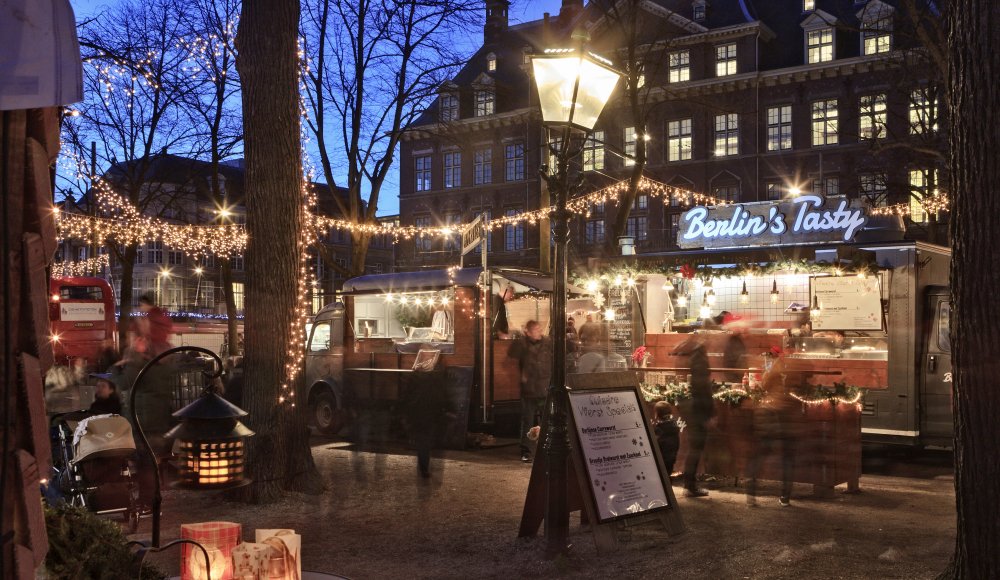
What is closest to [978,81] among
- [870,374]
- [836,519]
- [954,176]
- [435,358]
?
[954,176]

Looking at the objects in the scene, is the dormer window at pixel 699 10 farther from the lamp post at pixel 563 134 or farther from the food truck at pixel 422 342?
the lamp post at pixel 563 134

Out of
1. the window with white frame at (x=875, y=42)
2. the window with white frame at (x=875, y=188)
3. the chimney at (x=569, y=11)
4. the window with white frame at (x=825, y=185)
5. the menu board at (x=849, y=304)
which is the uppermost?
the window with white frame at (x=875, y=42)

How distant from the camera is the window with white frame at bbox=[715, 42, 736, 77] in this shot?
38.2 m

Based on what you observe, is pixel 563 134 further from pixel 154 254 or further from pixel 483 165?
pixel 154 254

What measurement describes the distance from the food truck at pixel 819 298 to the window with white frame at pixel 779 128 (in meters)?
22.8

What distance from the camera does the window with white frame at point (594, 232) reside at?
137 feet

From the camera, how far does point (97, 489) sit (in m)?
7.82

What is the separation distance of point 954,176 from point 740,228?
35.7 ft

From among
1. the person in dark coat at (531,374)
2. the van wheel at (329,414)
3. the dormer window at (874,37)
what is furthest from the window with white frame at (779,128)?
the person in dark coat at (531,374)

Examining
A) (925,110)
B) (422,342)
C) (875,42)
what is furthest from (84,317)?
(875,42)

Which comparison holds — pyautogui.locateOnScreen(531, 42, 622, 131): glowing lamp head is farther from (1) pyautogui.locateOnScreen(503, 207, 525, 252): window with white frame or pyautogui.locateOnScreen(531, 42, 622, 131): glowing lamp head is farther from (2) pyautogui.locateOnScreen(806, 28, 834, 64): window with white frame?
(1) pyautogui.locateOnScreen(503, 207, 525, 252): window with white frame

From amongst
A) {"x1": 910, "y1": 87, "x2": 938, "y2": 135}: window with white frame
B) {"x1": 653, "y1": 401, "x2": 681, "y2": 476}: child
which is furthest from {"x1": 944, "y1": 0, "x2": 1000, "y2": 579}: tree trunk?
{"x1": 910, "y1": 87, "x2": 938, "y2": 135}: window with white frame

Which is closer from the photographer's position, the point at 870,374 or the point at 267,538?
the point at 267,538

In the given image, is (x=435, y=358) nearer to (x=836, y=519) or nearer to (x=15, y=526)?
(x=836, y=519)
